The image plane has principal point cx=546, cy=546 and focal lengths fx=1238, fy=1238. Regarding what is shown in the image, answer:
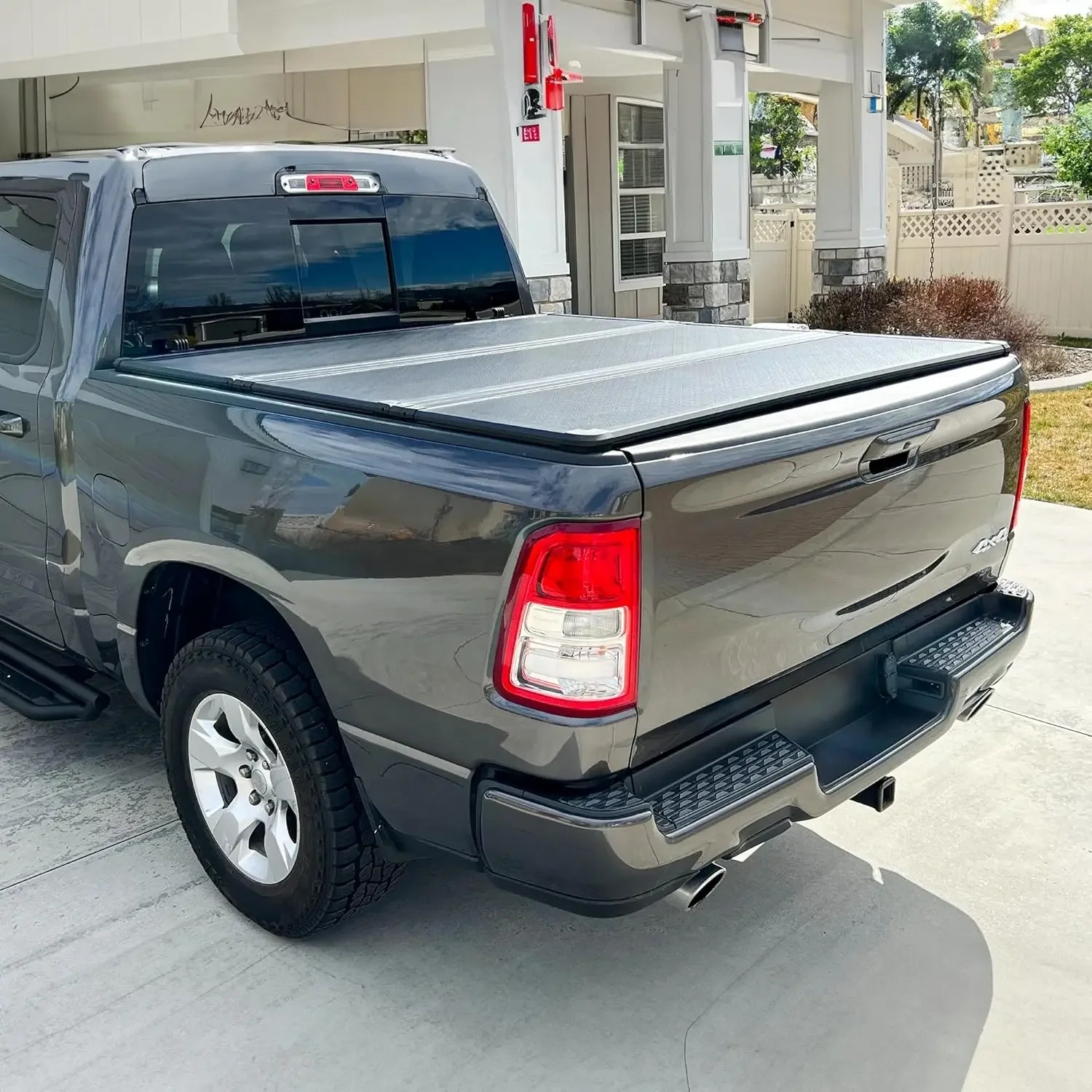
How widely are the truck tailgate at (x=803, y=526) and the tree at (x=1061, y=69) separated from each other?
2135 inches

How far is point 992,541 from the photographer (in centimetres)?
344

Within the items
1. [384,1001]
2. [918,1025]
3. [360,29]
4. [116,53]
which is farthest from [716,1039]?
[116,53]

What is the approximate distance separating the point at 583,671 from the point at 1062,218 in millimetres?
16586

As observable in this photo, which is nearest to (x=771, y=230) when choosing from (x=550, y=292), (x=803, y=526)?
(x=550, y=292)

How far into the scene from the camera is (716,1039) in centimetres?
282

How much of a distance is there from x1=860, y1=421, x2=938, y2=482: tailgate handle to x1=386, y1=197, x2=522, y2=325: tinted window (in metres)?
2.02

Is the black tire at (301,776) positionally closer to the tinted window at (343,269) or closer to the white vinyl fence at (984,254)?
the tinted window at (343,269)

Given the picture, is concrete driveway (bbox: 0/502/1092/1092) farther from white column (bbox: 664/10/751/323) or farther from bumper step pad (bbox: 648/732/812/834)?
white column (bbox: 664/10/751/323)

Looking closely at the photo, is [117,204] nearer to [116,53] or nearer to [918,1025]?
[918,1025]

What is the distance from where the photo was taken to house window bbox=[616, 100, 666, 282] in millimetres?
14031

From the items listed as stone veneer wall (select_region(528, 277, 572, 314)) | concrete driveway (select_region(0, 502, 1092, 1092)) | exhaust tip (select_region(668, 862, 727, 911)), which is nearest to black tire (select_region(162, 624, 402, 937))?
concrete driveway (select_region(0, 502, 1092, 1092))

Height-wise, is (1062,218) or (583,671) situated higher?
(1062,218)

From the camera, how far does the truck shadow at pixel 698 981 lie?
2742mm

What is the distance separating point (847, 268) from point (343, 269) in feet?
39.9
